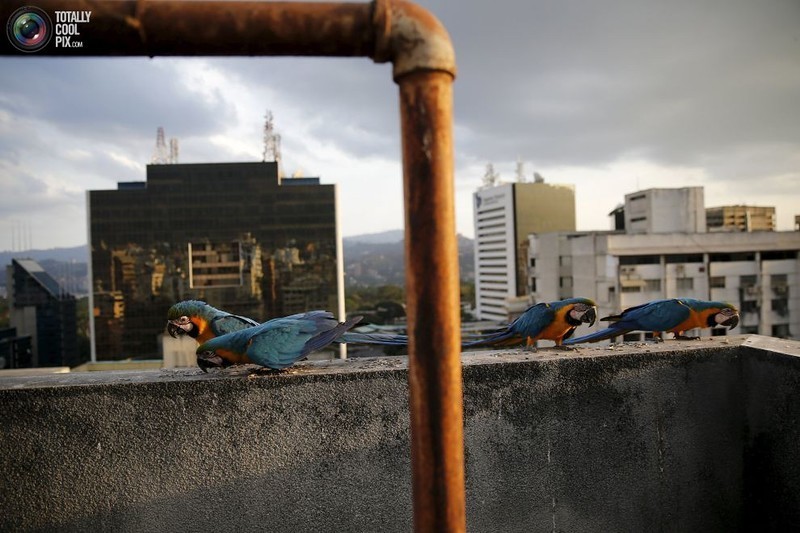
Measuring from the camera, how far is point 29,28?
4.04ft

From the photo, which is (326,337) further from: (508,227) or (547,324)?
(508,227)

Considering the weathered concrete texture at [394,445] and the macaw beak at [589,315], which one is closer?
the weathered concrete texture at [394,445]

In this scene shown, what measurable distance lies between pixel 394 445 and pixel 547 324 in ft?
4.56

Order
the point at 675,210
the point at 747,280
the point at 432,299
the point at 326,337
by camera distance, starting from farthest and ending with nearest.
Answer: the point at 675,210 → the point at 747,280 → the point at 326,337 → the point at 432,299

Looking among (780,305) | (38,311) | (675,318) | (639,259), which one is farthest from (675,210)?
(38,311)

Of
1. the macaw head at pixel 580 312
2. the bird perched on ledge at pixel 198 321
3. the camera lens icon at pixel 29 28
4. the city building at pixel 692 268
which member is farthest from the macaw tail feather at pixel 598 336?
the city building at pixel 692 268

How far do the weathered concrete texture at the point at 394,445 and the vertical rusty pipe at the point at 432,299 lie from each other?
1.41 meters

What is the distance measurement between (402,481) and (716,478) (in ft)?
6.40

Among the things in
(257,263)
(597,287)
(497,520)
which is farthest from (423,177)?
(257,263)

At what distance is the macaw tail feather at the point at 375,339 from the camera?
2.77 metres

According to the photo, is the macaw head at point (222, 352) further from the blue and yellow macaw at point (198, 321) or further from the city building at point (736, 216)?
the city building at point (736, 216)

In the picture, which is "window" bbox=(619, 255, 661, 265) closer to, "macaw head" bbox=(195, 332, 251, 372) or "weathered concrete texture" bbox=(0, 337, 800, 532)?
"weathered concrete texture" bbox=(0, 337, 800, 532)

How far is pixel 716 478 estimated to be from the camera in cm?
293

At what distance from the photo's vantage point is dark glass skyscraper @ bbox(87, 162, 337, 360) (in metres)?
52.5
